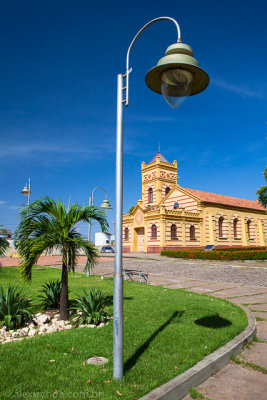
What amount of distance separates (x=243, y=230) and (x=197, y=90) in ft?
119

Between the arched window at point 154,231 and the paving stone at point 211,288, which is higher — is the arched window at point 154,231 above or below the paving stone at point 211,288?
above

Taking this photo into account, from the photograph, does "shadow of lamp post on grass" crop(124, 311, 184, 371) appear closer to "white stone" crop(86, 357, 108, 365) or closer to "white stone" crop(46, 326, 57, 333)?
"white stone" crop(86, 357, 108, 365)

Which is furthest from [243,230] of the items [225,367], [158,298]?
[225,367]

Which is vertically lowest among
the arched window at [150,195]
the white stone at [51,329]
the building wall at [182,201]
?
the white stone at [51,329]

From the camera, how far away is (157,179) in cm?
3856

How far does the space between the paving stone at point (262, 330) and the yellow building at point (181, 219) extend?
25066 millimetres

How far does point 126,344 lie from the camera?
4383 millimetres

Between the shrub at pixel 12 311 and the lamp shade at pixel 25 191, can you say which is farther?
the lamp shade at pixel 25 191

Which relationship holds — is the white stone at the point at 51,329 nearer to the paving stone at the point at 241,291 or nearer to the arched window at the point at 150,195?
the paving stone at the point at 241,291

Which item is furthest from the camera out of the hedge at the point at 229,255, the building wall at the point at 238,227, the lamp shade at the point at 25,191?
the building wall at the point at 238,227

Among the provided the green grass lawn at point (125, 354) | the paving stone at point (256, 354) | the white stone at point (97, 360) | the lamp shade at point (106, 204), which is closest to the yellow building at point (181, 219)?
the lamp shade at point (106, 204)

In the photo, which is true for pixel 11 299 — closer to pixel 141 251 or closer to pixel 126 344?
pixel 126 344

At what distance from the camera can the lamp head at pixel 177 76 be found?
12.2ft

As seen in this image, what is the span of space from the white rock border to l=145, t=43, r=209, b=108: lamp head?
461 centimetres
